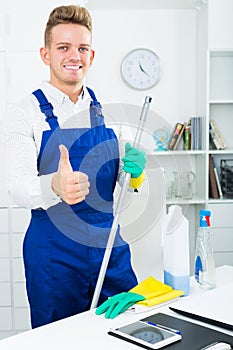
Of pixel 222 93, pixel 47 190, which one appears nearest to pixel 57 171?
pixel 47 190

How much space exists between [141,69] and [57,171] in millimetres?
2116

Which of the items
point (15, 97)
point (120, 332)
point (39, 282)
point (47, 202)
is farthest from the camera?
point (15, 97)

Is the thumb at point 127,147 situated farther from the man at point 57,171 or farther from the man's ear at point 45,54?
the man's ear at point 45,54

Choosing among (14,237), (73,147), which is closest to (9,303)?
(14,237)

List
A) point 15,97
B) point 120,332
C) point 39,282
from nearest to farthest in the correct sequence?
point 120,332 < point 39,282 < point 15,97

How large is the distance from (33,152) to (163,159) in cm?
212

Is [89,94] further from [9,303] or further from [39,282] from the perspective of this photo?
[9,303]

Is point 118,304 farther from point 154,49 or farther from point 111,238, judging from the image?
point 154,49

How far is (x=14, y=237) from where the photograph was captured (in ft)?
10.4

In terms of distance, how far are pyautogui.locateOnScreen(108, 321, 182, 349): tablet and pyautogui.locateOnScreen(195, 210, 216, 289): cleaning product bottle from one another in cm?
34

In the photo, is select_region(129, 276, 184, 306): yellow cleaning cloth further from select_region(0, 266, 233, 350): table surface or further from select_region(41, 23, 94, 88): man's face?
select_region(41, 23, 94, 88): man's face

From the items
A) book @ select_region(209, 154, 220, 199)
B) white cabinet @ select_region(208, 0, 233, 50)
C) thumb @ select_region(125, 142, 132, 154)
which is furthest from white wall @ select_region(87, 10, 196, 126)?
thumb @ select_region(125, 142, 132, 154)

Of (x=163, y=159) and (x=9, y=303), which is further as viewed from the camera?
(x=163, y=159)

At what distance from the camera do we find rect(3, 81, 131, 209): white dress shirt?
171 cm
